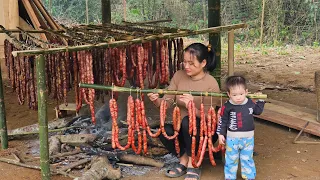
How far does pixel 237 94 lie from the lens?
4.02 metres

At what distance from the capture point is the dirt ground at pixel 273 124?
479 cm

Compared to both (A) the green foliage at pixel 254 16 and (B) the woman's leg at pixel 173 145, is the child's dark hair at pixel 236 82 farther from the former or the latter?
(A) the green foliage at pixel 254 16

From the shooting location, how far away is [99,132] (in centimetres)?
595

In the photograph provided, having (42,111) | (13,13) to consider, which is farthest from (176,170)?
(13,13)

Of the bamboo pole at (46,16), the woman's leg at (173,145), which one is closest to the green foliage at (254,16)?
the bamboo pole at (46,16)

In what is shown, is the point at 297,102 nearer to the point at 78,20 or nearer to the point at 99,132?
the point at 99,132

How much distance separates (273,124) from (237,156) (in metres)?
2.56

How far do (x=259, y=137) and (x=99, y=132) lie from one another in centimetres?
236

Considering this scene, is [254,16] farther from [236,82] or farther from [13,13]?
[236,82]

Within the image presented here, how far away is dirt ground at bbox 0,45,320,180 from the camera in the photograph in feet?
15.7

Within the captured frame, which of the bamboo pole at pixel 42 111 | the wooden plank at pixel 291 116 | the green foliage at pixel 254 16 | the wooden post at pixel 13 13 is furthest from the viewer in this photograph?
the green foliage at pixel 254 16

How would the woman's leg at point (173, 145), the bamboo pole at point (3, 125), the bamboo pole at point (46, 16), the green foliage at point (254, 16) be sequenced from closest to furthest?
the woman's leg at point (173, 145) < the bamboo pole at point (3, 125) < the bamboo pole at point (46, 16) < the green foliage at point (254, 16)

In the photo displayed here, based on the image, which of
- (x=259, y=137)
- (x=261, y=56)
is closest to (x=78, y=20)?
(x=261, y=56)

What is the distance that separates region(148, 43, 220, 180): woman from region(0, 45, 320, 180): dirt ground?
9.0 inches
